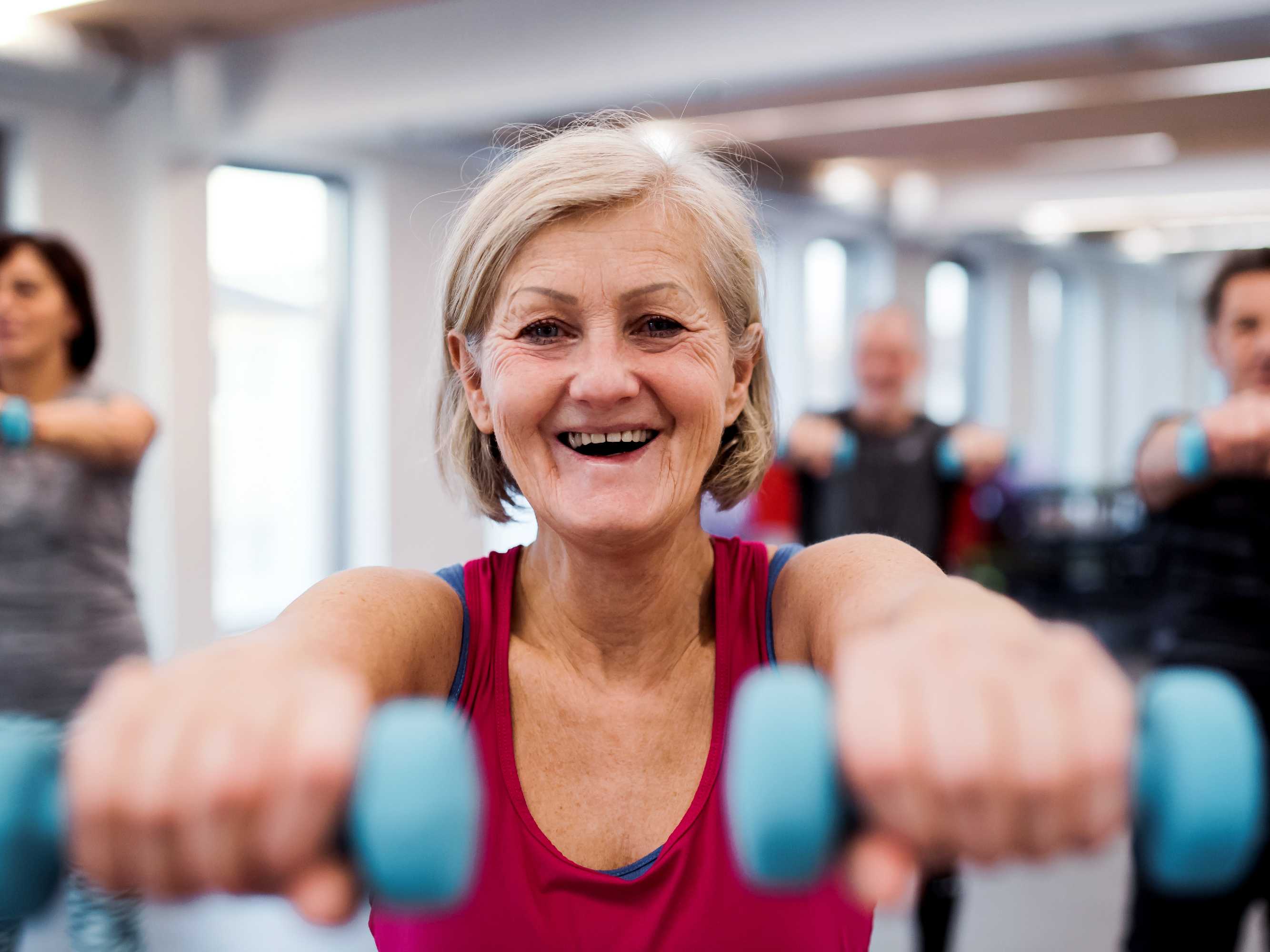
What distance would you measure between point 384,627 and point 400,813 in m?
0.44

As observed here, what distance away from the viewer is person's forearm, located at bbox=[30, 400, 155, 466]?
6.81 feet

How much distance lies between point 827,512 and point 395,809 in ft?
9.00

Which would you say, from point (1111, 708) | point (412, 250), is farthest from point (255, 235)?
point (1111, 708)

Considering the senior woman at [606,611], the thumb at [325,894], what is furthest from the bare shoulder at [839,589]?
the thumb at [325,894]

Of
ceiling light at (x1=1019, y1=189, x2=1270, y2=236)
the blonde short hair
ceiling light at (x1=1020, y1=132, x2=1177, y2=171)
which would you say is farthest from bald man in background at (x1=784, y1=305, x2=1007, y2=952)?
ceiling light at (x1=1019, y1=189, x2=1270, y2=236)

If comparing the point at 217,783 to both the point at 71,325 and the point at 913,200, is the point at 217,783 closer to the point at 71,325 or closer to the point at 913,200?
the point at 71,325

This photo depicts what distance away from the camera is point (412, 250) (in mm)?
5887

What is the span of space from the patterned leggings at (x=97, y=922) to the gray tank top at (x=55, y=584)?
1.19 ft

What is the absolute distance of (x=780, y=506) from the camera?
321 cm

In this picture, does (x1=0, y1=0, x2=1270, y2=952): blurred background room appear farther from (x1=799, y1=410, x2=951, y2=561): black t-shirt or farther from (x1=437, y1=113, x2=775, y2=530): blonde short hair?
(x1=437, y1=113, x2=775, y2=530): blonde short hair

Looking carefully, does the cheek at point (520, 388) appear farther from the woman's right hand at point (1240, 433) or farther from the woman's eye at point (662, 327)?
the woman's right hand at point (1240, 433)

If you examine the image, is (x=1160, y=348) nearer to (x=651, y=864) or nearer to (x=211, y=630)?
(x=211, y=630)

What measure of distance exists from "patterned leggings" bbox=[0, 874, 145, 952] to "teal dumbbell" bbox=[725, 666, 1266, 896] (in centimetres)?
186

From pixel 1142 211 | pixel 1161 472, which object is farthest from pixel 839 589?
pixel 1142 211
